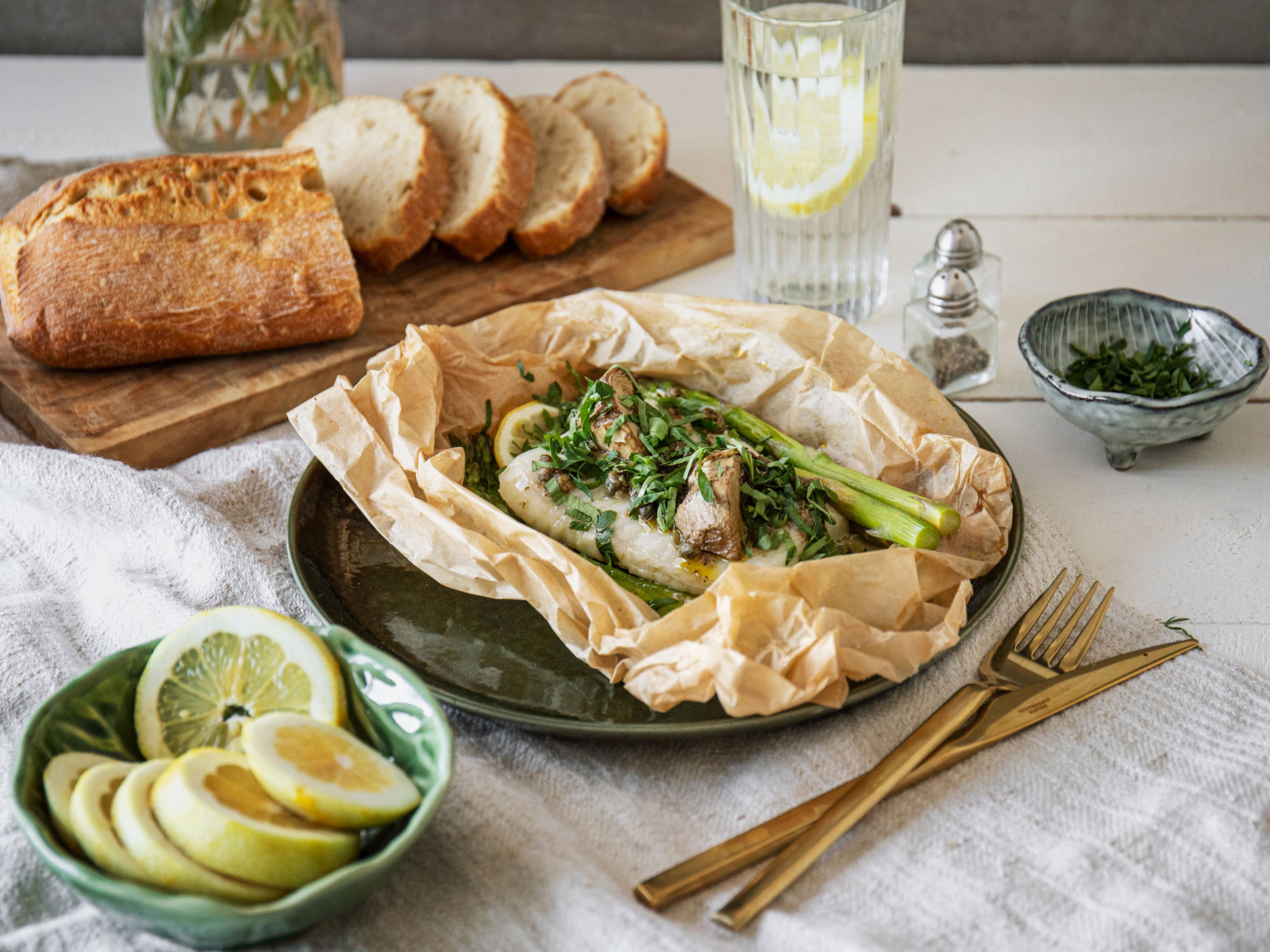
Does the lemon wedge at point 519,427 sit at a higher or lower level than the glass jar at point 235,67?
lower

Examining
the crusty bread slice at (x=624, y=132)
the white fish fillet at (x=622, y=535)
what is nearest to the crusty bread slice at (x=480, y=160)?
the crusty bread slice at (x=624, y=132)

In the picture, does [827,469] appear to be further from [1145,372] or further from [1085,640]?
[1145,372]

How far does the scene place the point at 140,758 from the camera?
5.66 ft

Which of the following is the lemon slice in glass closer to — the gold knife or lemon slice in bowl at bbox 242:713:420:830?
the gold knife

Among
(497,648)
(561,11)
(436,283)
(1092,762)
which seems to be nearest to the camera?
(1092,762)

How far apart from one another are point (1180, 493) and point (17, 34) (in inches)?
172

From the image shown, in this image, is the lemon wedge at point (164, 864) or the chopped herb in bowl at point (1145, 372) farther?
the chopped herb in bowl at point (1145, 372)

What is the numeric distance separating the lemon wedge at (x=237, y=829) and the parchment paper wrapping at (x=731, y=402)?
0.56 meters

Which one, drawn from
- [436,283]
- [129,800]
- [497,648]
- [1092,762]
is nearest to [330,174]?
[436,283]

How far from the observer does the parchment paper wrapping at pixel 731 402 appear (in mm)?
1867

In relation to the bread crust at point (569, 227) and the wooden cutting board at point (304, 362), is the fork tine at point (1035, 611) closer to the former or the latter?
the wooden cutting board at point (304, 362)

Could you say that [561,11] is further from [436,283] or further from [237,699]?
[237,699]

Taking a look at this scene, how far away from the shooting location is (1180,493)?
8.18ft

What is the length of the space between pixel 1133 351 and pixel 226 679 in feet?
6.56
